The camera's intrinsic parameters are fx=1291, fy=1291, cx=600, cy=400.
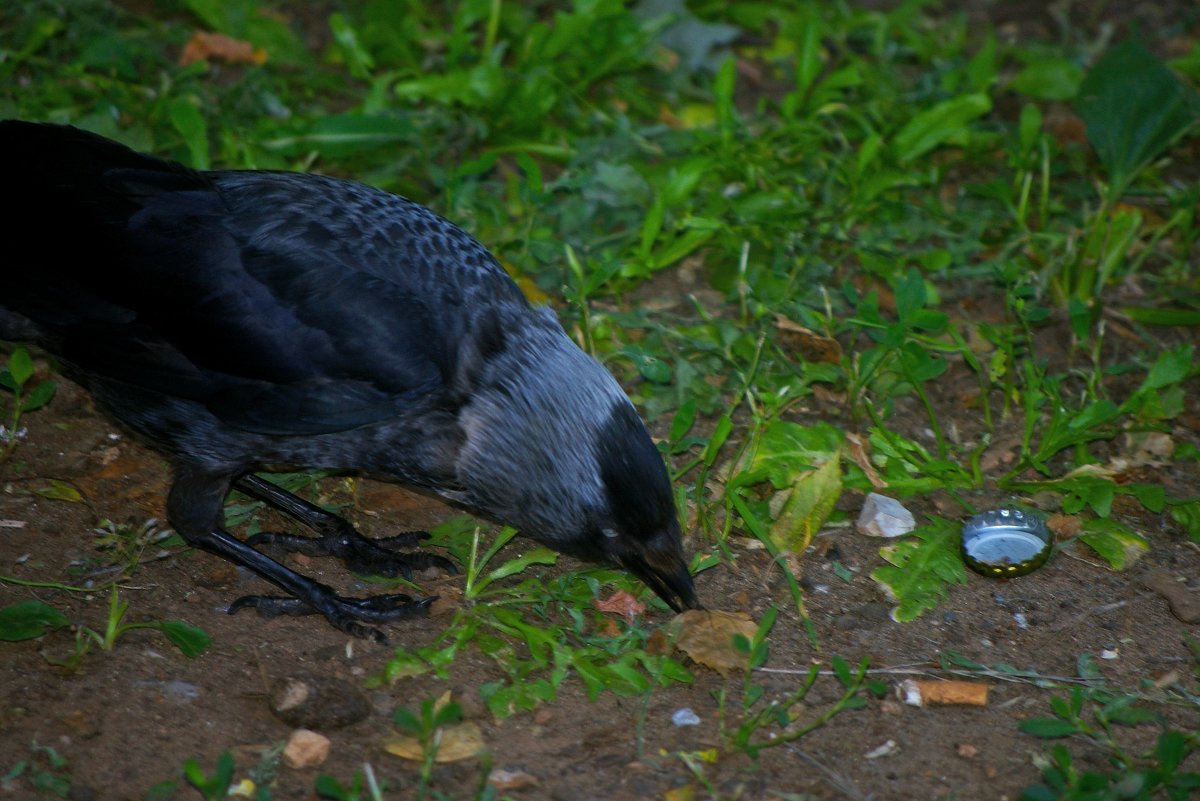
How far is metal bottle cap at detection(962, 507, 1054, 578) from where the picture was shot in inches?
155

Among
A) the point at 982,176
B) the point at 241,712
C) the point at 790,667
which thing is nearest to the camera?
the point at 241,712

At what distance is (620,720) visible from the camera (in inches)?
133

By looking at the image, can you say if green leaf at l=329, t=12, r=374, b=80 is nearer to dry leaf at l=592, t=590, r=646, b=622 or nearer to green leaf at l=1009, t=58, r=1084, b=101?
green leaf at l=1009, t=58, r=1084, b=101

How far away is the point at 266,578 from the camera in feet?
12.8

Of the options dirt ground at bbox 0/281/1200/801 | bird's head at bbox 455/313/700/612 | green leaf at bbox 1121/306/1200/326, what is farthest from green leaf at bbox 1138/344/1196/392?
bird's head at bbox 455/313/700/612

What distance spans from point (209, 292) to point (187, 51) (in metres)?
2.79

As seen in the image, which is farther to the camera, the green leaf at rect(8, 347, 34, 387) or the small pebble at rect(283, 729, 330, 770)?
the green leaf at rect(8, 347, 34, 387)

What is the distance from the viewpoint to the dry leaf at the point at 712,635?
11.5 feet

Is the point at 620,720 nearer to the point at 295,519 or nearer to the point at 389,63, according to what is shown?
the point at 295,519

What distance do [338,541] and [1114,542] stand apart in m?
2.45

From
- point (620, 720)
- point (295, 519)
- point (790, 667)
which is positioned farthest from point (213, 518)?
point (790, 667)

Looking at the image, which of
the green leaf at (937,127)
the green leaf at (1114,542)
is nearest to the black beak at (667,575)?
the green leaf at (1114,542)

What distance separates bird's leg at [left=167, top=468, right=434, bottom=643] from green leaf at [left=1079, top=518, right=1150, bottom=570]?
81.7 inches

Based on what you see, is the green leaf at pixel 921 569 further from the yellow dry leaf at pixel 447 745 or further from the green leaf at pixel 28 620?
the green leaf at pixel 28 620
